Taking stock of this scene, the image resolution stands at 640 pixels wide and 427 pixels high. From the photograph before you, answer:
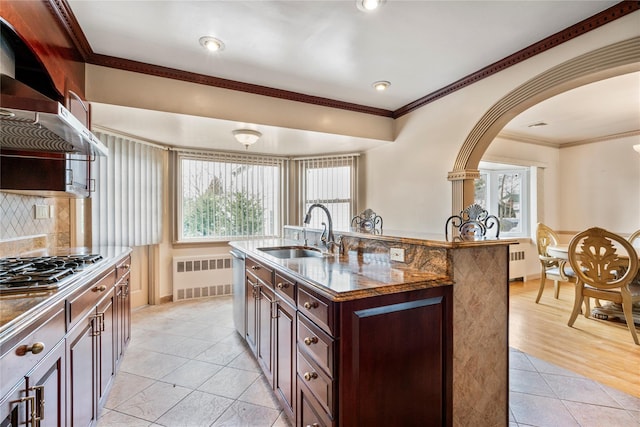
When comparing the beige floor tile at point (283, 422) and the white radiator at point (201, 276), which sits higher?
the white radiator at point (201, 276)

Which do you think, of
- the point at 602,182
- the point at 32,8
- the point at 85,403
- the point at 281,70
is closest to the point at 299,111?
the point at 281,70

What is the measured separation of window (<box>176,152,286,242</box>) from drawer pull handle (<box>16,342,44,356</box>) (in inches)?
135

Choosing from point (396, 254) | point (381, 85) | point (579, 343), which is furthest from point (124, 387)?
point (579, 343)

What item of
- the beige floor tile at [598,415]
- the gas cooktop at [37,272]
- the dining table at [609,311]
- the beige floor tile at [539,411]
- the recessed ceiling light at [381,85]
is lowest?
the beige floor tile at [539,411]

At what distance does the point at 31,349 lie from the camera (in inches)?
38.4

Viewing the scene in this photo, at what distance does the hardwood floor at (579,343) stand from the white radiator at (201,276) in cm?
375

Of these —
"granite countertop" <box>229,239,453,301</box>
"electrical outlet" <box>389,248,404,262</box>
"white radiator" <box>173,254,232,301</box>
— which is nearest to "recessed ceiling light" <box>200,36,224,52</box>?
"granite countertop" <box>229,239,453,301</box>

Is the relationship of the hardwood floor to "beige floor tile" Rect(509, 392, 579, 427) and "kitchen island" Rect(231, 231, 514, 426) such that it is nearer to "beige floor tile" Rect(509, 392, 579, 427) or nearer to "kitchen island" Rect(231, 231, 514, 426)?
"beige floor tile" Rect(509, 392, 579, 427)

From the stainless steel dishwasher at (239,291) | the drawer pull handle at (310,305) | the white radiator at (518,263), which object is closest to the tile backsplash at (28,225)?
the stainless steel dishwasher at (239,291)

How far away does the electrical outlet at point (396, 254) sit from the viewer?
1791 mm

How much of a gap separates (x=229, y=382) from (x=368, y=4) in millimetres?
2826

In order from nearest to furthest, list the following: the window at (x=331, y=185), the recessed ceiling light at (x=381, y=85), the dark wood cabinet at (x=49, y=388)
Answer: the dark wood cabinet at (x=49, y=388)
the recessed ceiling light at (x=381, y=85)
the window at (x=331, y=185)

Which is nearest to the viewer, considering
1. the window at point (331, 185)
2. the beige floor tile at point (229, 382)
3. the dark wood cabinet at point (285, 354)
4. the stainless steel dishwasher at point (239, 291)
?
the dark wood cabinet at point (285, 354)

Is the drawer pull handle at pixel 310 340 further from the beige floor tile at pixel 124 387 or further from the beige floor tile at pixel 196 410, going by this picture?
the beige floor tile at pixel 124 387
